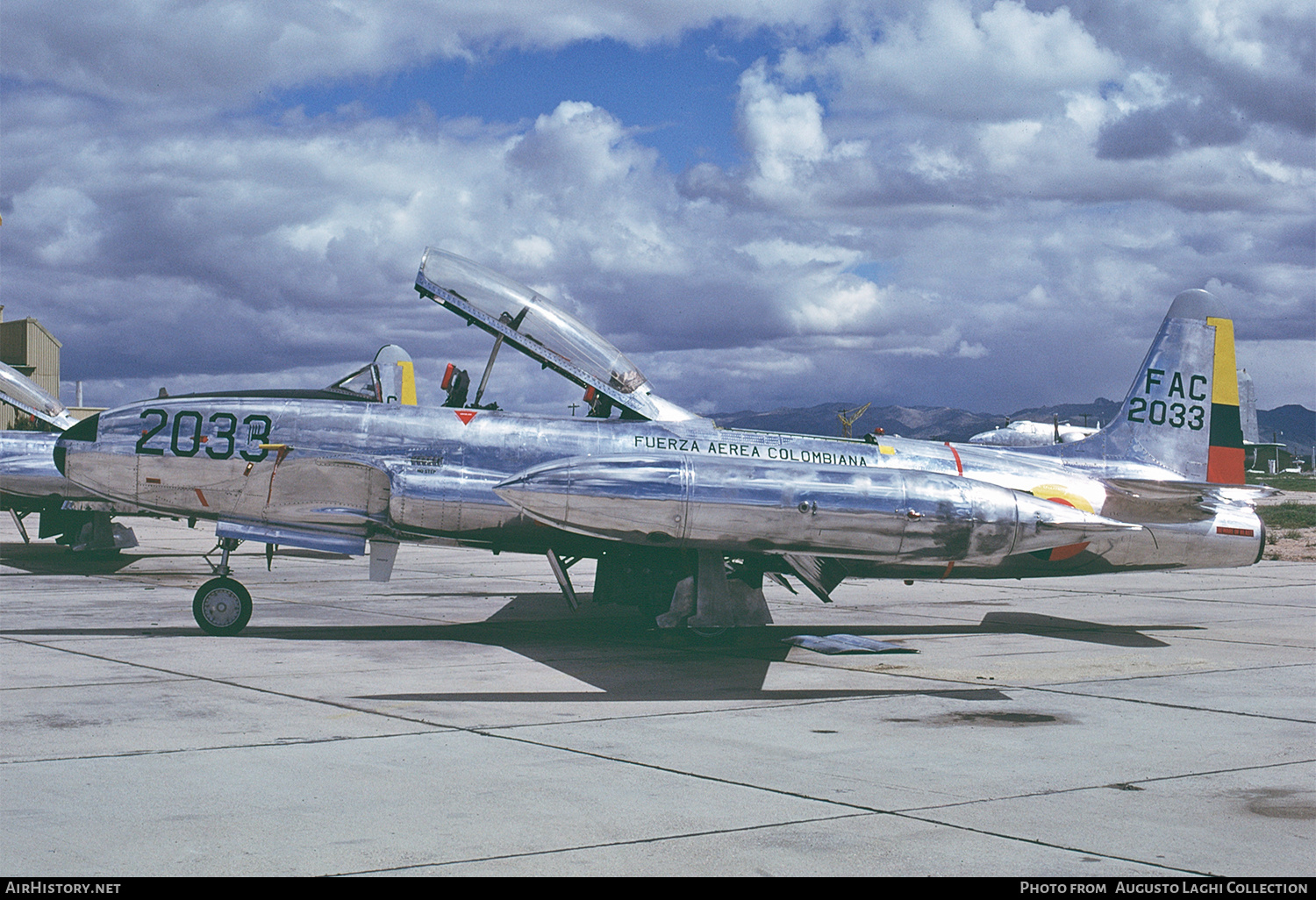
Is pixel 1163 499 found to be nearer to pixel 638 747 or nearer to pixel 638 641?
pixel 638 641

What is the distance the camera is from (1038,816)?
245 inches

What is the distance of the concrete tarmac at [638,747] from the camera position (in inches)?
219

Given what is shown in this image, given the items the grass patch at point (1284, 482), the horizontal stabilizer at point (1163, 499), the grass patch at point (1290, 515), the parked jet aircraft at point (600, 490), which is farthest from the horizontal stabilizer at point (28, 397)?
the grass patch at point (1284, 482)

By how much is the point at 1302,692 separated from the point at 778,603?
29.1 feet

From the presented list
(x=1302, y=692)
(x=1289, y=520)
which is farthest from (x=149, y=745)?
(x=1289, y=520)

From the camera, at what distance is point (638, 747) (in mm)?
7863

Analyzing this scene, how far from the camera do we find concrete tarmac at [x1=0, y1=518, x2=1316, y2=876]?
556 cm

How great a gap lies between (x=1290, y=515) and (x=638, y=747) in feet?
A: 152

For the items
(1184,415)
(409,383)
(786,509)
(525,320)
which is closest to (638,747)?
(786,509)

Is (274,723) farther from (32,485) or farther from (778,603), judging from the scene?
(32,485)

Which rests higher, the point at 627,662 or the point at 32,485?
the point at 32,485

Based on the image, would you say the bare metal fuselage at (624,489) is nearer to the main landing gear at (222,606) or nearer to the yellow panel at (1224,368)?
the main landing gear at (222,606)

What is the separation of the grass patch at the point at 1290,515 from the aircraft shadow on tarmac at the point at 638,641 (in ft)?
90.3

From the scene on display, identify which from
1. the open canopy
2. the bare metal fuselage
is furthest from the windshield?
the bare metal fuselage
